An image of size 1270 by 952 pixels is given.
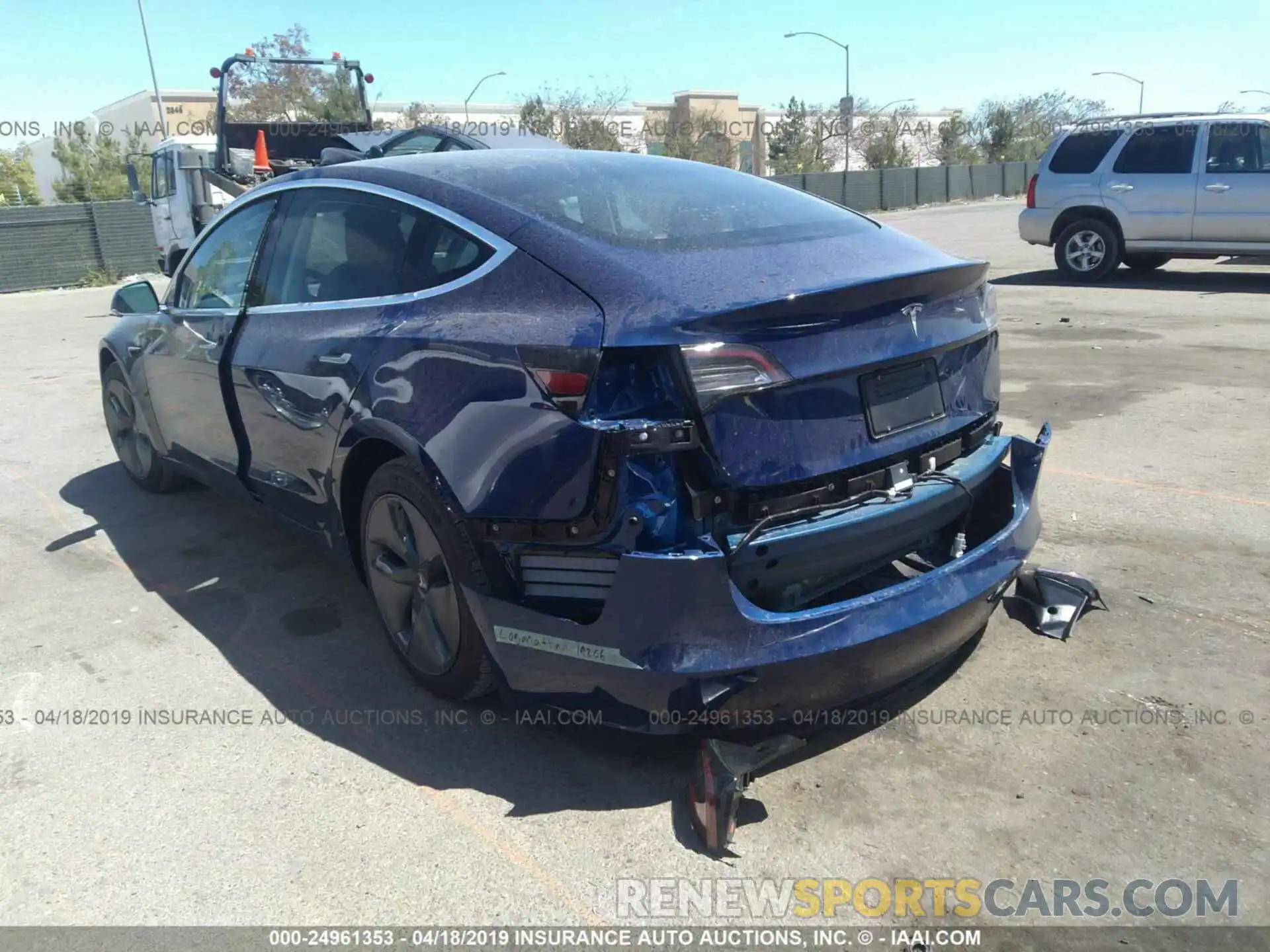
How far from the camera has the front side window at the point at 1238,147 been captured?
1148 centimetres

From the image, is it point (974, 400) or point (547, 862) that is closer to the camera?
point (547, 862)

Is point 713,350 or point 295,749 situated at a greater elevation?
point 713,350

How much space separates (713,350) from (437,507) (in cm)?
97

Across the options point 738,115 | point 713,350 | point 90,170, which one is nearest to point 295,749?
A: point 713,350

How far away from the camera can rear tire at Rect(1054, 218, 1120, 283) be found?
1268 centimetres

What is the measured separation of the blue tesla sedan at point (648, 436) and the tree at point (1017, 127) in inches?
2452

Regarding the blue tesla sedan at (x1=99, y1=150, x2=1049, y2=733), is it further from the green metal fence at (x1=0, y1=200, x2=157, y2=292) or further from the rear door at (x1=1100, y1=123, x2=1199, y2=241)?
the green metal fence at (x1=0, y1=200, x2=157, y2=292)

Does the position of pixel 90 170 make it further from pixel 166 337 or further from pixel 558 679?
pixel 558 679

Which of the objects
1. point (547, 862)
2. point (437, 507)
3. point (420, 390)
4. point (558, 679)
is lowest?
point (547, 862)

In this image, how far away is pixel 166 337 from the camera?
4.85 meters

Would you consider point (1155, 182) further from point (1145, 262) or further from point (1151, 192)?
point (1145, 262)

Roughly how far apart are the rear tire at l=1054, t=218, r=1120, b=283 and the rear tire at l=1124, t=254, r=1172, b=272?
36 centimetres

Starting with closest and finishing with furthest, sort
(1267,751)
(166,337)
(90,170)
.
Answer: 1. (1267,751)
2. (166,337)
3. (90,170)

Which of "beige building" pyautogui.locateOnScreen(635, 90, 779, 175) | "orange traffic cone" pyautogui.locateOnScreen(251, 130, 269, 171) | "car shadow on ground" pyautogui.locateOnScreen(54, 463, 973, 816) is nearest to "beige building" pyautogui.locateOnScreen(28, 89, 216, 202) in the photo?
"beige building" pyautogui.locateOnScreen(635, 90, 779, 175)
